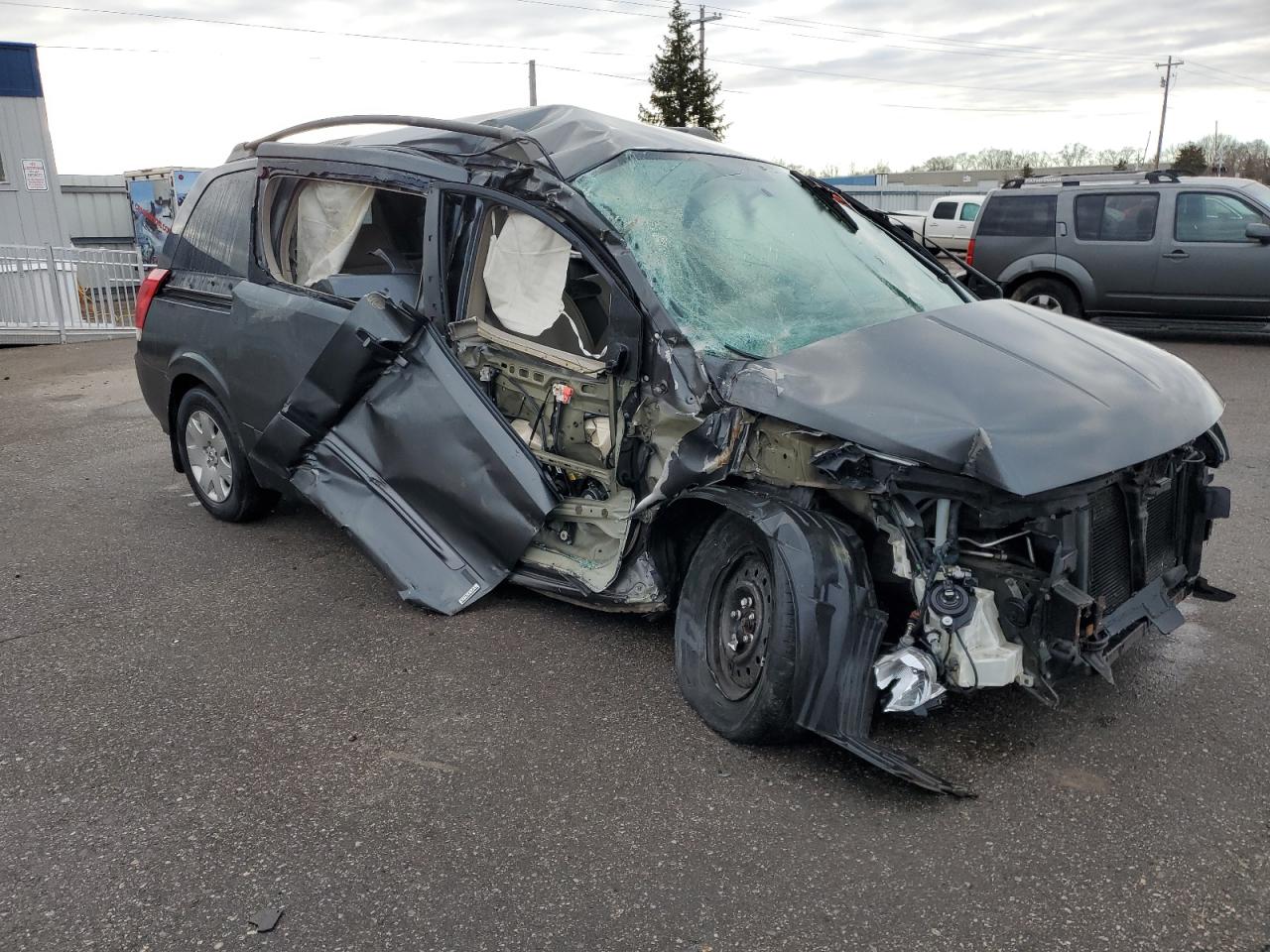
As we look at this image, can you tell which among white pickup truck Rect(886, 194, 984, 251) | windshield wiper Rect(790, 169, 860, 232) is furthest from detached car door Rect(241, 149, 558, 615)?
white pickup truck Rect(886, 194, 984, 251)

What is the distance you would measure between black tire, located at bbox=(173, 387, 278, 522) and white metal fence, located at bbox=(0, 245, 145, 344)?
868 cm

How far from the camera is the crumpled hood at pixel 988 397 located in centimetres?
287

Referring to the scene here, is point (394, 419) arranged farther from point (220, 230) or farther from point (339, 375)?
point (220, 230)

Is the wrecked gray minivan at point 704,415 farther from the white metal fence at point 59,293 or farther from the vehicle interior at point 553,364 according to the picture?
the white metal fence at point 59,293

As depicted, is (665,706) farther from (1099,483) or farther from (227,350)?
(227,350)

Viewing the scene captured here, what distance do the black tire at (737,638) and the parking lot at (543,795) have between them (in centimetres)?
12

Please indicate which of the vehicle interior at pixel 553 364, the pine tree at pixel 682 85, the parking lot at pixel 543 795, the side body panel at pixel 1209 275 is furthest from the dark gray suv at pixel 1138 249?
the pine tree at pixel 682 85

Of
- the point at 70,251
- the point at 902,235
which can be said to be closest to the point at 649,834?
the point at 902,235

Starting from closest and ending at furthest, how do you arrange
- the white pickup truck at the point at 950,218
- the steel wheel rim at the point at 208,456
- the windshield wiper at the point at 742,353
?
the windshield wiper at the point at 742,353
the steel wheel rim at the point at 208,456
the white pickup truck at the point at 950,218

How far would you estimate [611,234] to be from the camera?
3.66 m

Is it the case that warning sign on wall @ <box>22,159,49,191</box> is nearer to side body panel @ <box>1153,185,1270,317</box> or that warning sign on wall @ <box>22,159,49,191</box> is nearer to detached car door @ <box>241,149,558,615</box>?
detached car door @ <box>241,149,558,615</box>

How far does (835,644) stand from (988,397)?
89 cm

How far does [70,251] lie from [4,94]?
121 inches

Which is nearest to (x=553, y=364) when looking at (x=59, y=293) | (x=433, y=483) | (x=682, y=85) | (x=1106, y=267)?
(x=433, y=483)
